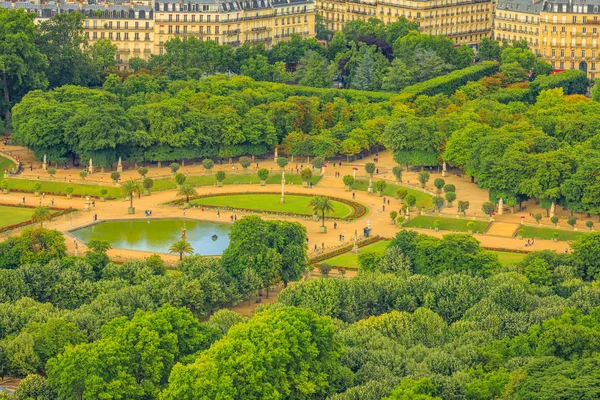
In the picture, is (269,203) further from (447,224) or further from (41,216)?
(41,216)

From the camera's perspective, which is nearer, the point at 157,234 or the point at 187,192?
the point at 157,234

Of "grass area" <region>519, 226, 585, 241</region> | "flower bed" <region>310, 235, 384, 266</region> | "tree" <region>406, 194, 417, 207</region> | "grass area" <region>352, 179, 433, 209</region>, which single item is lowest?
"flower bed" <region>310, 235, 384, 266</region>

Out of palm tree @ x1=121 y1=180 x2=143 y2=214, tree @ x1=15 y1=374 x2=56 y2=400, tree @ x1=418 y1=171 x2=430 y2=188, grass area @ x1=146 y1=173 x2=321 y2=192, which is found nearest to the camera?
tree @ x1=15 y1=374 x2=56 y2=400

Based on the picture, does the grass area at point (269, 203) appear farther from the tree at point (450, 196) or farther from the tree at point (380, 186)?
the tree at point (450, 196)

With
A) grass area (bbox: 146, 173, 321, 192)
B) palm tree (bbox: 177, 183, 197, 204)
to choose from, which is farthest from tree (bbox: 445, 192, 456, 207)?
palm tree (bbox: 177, 183, 197, 204)

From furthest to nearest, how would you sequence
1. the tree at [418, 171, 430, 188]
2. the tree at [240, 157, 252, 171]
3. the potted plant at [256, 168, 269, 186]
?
1. the tree at [240, 157, 252, 171]
2. the potted plant at [256, 168, 269, 186]
3. the tree at [418, 171, 430, 188]

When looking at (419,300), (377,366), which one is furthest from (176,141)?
(377,366)

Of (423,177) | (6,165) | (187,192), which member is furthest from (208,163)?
(423,177)

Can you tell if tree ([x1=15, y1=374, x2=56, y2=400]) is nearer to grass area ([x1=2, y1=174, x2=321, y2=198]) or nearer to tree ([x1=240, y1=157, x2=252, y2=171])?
grass area ([x1=2, y1=174, x2=321, y2=198])
